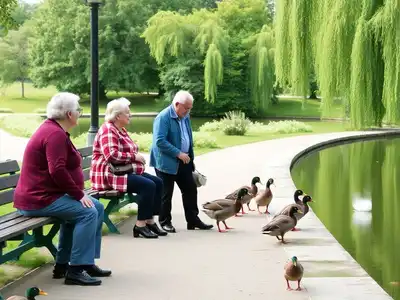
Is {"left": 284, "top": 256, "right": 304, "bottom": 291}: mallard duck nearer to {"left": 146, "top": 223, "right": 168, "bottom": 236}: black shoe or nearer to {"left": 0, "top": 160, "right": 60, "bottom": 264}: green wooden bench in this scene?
{"left": 0, "top": 160, "right": 60, "bottom": 264}: green wooden bench

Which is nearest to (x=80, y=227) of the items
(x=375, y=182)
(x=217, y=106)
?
(x=375, y=182)

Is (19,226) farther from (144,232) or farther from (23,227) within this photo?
(144,232)

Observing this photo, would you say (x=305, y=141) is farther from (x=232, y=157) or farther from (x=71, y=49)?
(x=71, y=49)

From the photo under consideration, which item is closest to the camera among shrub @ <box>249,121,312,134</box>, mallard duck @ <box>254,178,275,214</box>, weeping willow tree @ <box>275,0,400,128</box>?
mallard duck @ <box>254,178,275,214</box>

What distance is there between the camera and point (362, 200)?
1345 centimetres

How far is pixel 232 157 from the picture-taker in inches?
801

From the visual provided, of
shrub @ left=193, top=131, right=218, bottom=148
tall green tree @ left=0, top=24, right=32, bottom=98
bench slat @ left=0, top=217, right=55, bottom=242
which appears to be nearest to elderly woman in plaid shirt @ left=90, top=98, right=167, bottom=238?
bench slat @ left=0, top=217, right=55, bottom=242

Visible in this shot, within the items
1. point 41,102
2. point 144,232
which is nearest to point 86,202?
point 144,232

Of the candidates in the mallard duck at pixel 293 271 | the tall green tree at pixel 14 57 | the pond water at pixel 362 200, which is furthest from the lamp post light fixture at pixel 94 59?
the tall green tree at pixel 14 57

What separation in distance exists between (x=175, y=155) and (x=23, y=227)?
2.93m

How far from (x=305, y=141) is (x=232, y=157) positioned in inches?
296

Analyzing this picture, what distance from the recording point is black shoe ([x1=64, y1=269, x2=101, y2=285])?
5992mm

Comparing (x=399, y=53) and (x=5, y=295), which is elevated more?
(x=399, y=53)

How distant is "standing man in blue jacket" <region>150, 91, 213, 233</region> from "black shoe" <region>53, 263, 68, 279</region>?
246cm
